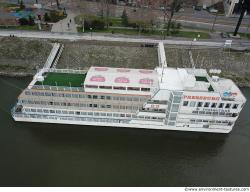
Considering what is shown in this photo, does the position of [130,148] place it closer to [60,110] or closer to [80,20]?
[60,110]

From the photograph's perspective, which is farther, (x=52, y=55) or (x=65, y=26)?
(x=65, y=26)

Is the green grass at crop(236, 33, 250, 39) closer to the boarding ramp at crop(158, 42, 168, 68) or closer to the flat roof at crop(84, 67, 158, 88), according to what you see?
the boarding ramp at crop(158, 42, 168, 68)

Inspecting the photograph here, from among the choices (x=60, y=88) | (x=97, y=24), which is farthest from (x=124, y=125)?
(x=97, y=24)

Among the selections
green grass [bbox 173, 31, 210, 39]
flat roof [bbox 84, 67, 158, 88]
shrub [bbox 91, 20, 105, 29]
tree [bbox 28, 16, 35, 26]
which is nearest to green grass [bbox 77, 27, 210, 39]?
green grass [bbox 173, 31, 210, 39]

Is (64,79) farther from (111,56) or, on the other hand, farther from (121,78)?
(111,56)

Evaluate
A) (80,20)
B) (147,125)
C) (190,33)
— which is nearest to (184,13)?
(190,33)

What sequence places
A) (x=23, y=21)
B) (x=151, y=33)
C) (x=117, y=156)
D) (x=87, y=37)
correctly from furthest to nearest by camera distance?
1. (x=151, y=33)
2. (x=23, y=21)
3. (x=87, y=37)
4. (x=117, y=156)
